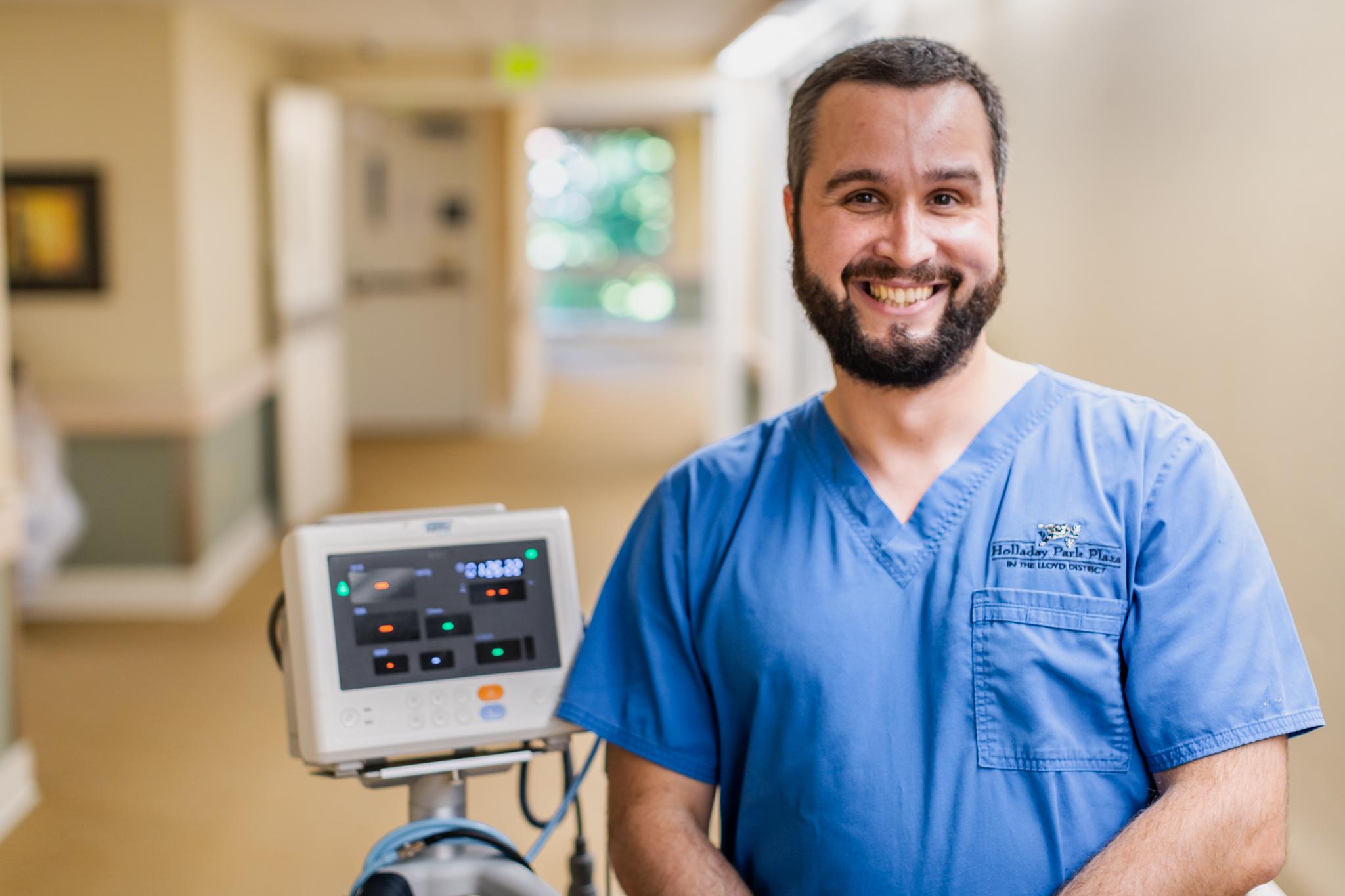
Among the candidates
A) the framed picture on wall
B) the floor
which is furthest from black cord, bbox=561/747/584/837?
the framed picture on wall

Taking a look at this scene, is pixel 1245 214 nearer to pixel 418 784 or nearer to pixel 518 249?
pixel 418 784

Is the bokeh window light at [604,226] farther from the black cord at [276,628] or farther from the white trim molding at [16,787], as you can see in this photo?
the black cord at [276,628]

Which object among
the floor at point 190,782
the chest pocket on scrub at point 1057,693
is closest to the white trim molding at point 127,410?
the floor at point 190,782

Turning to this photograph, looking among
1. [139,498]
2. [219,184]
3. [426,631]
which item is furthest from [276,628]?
[219,184]

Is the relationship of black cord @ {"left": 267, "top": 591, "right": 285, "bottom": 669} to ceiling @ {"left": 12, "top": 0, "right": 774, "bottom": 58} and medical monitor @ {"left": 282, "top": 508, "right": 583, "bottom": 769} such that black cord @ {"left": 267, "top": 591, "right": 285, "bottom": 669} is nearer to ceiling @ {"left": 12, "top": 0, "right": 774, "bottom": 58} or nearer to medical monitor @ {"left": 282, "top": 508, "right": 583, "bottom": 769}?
medical monitor @ {"left": 282, "top": 508, "right": 583, "bottom": 769}

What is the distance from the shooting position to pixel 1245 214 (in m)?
1.57

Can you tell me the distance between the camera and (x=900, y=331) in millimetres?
1245

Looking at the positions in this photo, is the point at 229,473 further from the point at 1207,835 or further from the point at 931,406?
the point at 1207,835

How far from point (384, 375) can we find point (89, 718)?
16.0 ft

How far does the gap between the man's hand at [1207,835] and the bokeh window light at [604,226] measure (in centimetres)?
1206

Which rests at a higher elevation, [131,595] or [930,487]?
[930,487]

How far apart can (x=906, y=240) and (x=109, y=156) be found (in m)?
3.82

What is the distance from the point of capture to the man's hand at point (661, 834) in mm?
1261

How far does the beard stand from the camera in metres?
1.24
